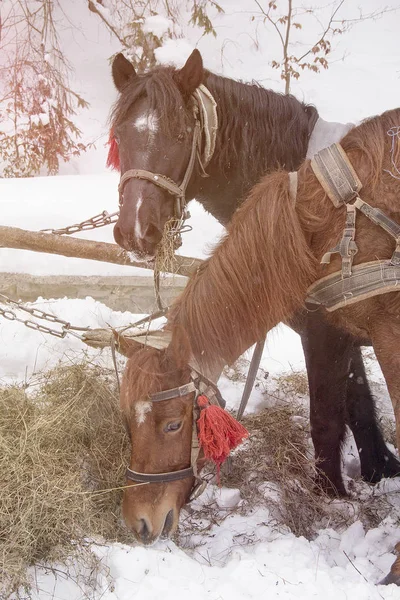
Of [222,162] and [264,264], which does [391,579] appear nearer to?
[264,264]

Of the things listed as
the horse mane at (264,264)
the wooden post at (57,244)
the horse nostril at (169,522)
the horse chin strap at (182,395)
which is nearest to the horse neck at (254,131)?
the wooden post at (57,244)

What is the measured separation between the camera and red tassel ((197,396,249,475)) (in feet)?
6.63

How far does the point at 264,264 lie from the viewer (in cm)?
207

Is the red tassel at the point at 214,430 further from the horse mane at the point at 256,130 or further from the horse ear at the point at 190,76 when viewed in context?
the horse ear at the point at 190,76

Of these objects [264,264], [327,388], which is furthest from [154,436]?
[327,388]

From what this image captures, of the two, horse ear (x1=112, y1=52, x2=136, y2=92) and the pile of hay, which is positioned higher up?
horse ear (x1=112, y1=52, x2=136, y2=92)

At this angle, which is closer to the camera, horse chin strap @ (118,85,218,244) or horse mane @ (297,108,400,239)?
horse mane @ (297,108,400,239)

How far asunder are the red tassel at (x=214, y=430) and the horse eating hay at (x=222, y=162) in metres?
0.76

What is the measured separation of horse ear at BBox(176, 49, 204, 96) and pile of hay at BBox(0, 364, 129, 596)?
5.22 ft

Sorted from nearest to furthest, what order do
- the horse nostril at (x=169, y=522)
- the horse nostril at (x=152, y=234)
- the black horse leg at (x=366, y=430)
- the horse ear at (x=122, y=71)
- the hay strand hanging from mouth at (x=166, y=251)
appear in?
1. the horse nostril at (x=169, y=522)
2. the horse nostril at (x=152, y=234)
3. the hay strand hanging from mouth at (x=166, y=251)
4. the horse ear at (x=122, y=71)
5. the black horse leg at (x=366, y=430)

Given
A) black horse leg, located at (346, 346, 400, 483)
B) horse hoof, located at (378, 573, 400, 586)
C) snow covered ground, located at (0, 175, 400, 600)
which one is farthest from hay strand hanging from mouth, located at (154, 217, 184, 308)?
horse hoof, located at (378, 573, 400, 586)

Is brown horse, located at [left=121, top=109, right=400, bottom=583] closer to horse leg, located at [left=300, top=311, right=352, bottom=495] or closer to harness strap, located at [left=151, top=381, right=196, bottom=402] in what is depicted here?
harness strap, located at [left=151, top=381, right=196, bottom=402]

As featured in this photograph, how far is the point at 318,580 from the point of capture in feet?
6.18

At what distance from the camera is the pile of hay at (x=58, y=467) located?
1.97m
